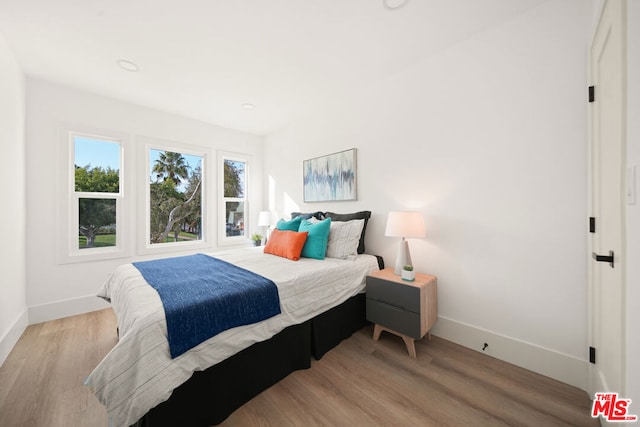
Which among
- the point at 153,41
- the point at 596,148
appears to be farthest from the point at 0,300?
the point at 596,148

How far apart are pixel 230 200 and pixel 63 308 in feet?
8.07

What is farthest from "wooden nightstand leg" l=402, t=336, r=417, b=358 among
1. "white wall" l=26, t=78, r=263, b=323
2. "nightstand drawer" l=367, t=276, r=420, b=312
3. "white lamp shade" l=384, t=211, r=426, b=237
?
"white wall" l=26, t=78, r=263, b=323

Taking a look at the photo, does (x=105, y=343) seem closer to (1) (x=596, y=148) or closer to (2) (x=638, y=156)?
(2) (x=638, y=156)

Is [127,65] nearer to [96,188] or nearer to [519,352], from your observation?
[96,188]

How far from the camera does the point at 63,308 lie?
9.14 ft

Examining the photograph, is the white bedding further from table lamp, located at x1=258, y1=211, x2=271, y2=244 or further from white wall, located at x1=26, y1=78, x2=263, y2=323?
table lamp, located at x1=258, y1=211, x2=271, y2=244

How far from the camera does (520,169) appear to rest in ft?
6.15

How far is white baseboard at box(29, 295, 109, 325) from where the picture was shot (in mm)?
2633

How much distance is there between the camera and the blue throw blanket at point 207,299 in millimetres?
1253

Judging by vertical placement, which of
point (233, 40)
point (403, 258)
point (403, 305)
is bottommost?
point (403, 305)

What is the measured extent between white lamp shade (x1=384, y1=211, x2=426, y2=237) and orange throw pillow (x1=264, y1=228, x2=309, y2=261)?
93 cm

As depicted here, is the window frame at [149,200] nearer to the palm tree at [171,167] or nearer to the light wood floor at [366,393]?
the palm tree at [171,167]

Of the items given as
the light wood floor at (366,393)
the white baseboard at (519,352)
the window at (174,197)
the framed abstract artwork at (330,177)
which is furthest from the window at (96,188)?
the white baseboard at (519,352)

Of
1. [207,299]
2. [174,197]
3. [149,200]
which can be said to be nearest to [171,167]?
[174,197]
